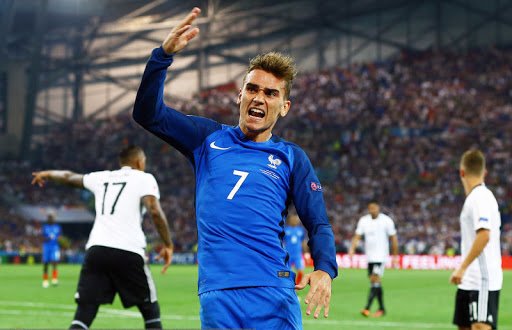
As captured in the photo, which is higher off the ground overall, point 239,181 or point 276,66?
point 276,66

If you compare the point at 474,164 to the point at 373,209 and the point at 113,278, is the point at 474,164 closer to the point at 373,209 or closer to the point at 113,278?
the point at 113,278

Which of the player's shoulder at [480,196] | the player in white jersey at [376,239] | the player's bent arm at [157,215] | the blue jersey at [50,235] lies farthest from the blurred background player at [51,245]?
the player's shoulder at [480,196]

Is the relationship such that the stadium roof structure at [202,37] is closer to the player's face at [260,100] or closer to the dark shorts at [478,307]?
the dark shorts at [478,307]

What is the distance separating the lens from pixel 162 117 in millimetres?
4371

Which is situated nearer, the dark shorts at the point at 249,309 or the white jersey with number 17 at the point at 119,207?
the dark shorts at the point at 249,309

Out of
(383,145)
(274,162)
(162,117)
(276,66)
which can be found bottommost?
(274,162)

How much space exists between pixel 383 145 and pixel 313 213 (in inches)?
1636

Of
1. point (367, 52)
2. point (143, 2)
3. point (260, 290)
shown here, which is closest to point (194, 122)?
point (260, 290)

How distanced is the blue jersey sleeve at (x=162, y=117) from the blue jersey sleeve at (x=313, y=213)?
1.77 ft

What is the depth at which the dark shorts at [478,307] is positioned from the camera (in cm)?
752

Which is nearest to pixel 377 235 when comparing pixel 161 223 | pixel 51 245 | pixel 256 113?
pixel 161 223

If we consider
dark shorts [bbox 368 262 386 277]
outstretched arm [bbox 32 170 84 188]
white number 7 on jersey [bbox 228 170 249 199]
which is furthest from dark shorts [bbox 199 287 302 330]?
dark shorts [bbox 368 262 386 277]

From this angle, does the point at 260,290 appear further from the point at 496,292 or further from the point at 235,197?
the point at 496,292

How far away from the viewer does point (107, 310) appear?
15.0 meters
